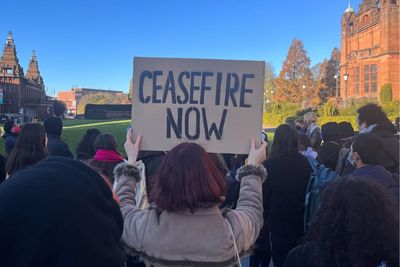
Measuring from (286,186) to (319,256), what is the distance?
242cm

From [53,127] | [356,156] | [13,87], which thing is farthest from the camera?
[13,87]

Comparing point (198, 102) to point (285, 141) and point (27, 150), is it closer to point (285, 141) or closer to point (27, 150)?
point (285, 141)

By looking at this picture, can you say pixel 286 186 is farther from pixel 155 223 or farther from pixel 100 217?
pixel 100 217

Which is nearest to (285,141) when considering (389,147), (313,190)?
(313,190)

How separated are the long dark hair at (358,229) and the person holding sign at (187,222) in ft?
1.78

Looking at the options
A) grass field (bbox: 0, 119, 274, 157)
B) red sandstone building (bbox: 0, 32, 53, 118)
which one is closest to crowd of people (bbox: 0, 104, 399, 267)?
grass field (bbox: 0, 119, 274, 157)

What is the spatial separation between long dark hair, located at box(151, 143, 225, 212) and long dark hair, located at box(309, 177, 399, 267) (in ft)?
2.01

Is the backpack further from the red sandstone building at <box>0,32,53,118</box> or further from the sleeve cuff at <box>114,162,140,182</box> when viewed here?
the red sandstone building at <box>0,32,53,118</box>

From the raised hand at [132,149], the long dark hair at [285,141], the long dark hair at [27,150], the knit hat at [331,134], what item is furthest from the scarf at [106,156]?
the knit hat at [331,134]

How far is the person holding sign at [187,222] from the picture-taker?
7.85 ft

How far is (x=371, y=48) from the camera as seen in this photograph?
51469mm

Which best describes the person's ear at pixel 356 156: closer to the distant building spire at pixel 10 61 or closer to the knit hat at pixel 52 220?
the knit hat at pixel 52 220

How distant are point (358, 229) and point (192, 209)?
2.88 ft

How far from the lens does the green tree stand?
220 feet
